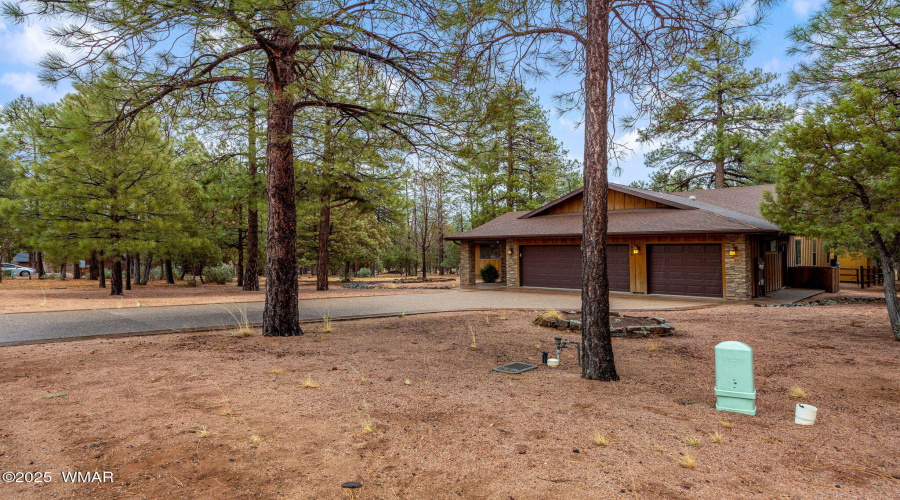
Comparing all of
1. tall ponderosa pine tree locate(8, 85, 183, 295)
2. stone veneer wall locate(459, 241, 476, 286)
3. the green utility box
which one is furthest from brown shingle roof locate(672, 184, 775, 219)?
tall ponderosa pine tree locate(8, 85, 183, 295)

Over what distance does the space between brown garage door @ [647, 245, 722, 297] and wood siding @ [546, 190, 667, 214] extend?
2285mm

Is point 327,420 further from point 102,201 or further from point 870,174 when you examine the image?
point 102,201

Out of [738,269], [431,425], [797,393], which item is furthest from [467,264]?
[431,425]

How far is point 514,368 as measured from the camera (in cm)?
532

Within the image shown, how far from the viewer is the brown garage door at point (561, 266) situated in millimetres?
15734

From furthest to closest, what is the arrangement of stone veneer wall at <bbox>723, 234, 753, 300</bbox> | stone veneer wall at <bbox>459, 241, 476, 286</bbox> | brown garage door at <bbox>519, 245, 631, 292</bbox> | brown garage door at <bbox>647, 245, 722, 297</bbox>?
stone veneer wall at <bbox>459, 241, 476, 286</bbox> → brown garage door at <bbox>519, 245, 631, 292</bbox> → brown garage door at <bbox>647, 245, 722, 297</bbox> → stone veneer wall at <bbox>723, 234, 753, 300</bbox>

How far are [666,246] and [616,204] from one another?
11.0ft

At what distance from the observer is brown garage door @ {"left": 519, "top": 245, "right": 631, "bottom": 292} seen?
1573 centimetres

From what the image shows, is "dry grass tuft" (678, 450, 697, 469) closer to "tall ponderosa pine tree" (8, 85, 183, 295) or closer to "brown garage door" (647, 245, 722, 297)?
"brown garage door" (647, 245, 722, 297)

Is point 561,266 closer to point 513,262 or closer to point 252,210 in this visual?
point 513,262

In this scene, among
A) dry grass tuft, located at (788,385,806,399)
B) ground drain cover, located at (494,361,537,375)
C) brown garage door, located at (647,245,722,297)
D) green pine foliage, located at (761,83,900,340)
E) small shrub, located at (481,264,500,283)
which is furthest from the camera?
small shrub, located at (481,264,500,283)

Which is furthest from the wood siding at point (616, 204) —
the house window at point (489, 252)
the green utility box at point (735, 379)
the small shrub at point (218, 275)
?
the small shrub at point (218, 275)

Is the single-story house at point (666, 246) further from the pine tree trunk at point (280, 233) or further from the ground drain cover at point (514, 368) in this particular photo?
the pine tree trunk at point (280, 233)

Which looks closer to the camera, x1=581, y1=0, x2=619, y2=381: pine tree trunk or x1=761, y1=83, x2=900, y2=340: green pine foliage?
x1=581, y1=0, x2=619, y2=381: pine tree trunk
